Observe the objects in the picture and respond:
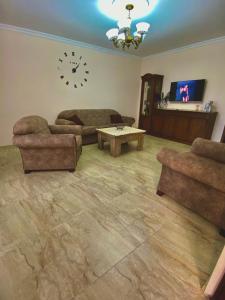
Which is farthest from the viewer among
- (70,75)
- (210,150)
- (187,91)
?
(187,91)

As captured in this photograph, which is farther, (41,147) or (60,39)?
(60,39)

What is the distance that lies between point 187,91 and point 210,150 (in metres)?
3.55

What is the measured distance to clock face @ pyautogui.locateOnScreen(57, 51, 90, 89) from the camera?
167 inches

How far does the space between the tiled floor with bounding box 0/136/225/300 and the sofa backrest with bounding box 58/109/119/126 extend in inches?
92.5

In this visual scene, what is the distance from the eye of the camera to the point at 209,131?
4.25 meters

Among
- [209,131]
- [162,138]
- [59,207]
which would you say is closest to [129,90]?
[162,138]

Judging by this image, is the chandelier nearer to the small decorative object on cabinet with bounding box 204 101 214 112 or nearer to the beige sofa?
the beige sofa

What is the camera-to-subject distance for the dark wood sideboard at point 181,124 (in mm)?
4238

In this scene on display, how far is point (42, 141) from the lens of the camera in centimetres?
248

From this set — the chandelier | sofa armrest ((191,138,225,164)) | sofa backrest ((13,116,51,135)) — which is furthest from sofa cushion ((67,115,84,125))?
sofa armrest ((191,138,225,164))

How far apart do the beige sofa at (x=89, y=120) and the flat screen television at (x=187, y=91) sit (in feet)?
5.06

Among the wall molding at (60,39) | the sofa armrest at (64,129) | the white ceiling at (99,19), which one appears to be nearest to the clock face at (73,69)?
the wall molding at (60,39)

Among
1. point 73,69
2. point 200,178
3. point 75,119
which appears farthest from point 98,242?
point 73,69

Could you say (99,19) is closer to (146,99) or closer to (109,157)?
(109,157)
